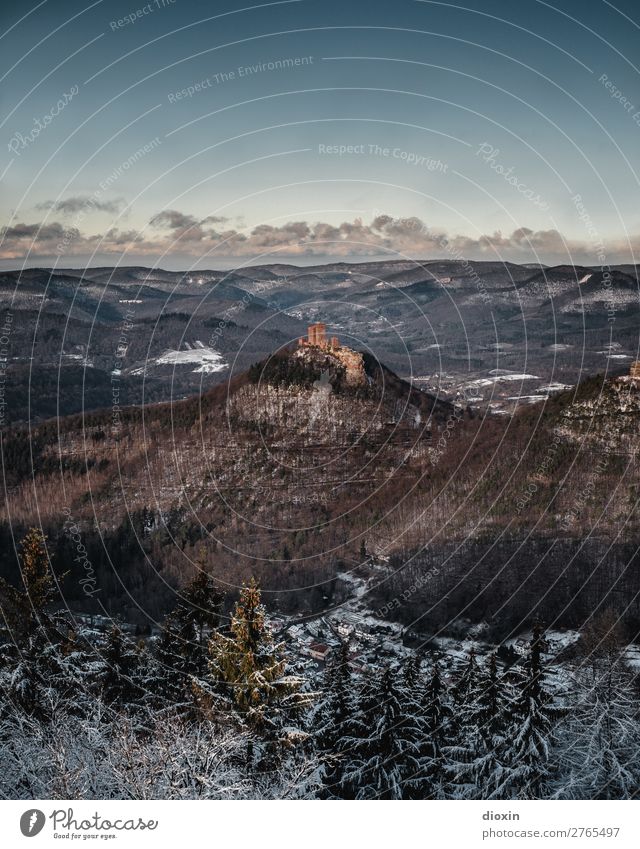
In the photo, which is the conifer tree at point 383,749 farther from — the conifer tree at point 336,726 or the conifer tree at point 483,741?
the conifer tree at point 483,741

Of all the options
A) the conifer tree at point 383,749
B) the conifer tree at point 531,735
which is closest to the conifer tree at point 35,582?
the conifer tree at point 383,749

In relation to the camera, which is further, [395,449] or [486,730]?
[395,449]

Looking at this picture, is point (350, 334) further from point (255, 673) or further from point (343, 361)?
point (255, 673)

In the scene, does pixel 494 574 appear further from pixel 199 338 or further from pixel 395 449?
pixel 199 338

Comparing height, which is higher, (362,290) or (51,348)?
(362,290)

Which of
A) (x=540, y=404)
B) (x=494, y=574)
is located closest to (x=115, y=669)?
(x=494, y=574)

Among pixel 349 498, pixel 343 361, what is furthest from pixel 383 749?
pixel 343 361
